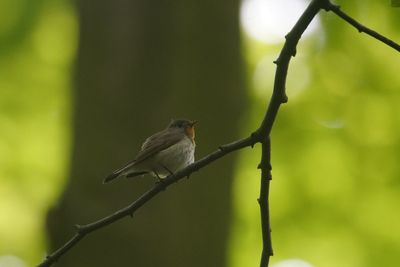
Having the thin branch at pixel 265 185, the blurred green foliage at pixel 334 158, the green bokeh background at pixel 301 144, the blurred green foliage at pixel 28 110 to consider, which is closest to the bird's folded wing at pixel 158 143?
the thin branch at pixel 265 185

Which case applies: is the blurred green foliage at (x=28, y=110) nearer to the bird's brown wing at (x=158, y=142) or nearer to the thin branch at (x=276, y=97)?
the bird's brown wing at (x=158, y=142)

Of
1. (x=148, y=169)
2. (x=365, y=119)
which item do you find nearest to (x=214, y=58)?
(x=148, y=169)

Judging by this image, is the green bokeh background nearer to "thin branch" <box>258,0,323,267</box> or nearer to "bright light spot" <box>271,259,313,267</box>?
"bright light spot" <box>271,259,313,267</box>

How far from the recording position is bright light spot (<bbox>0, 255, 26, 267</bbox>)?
9.60 metres

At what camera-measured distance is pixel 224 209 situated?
230 inches

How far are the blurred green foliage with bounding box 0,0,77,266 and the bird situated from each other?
16.0 ft

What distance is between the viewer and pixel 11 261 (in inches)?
384

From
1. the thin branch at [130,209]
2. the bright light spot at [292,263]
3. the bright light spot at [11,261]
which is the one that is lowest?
the thin branch at [130,209]

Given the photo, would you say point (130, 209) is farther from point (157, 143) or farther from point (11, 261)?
point (11, 261)

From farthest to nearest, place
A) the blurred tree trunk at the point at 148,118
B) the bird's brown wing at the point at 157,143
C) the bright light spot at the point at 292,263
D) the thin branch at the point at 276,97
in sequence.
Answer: the bright light spot at the point at 292,263, the blurred tree trunk at the point at 148,118, the bird's brown wing at the point at 157,143, the thin branch at the point at 276,97

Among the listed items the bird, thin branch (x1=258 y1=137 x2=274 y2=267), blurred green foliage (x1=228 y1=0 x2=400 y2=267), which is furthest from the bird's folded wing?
blurred green foliage (x1=228 y1=0 x2=400 y2=267)

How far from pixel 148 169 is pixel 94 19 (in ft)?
6.57

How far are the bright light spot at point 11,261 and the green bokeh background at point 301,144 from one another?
0.02 metres

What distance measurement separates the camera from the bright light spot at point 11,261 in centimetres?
960
